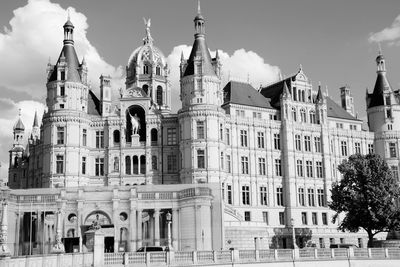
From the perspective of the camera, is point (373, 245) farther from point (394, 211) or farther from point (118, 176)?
point (118, 176)

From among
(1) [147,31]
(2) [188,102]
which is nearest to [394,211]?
(2) [188,102]

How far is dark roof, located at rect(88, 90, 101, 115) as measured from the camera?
266 feet

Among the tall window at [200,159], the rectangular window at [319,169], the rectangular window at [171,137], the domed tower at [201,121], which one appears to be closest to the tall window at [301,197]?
the rectangular window at [319,169]

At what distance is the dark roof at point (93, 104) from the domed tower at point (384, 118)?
4311cm

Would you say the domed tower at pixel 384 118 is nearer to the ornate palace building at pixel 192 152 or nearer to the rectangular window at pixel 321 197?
the ornate palace building at pixel 192 152

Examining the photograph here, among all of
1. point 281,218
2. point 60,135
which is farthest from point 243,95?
point 60,135

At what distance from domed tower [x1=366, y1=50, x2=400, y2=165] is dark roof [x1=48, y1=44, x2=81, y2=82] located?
153 feet

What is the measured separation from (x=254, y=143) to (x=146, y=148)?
15433mm

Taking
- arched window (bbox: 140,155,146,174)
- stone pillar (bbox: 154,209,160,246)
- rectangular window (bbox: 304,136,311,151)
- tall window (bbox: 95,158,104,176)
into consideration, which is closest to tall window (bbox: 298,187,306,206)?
rectangular window (bbox: 304,136,311,151)

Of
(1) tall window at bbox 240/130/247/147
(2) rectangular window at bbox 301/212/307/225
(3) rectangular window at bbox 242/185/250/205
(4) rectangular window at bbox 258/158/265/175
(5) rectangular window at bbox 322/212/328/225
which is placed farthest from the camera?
(5) rectangular window at bbox 322/212/328/225

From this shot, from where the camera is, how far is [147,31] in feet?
315

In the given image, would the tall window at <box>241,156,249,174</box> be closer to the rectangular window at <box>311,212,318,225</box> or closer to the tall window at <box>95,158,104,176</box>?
the rectangular window at <box>311,212,318,225</box>

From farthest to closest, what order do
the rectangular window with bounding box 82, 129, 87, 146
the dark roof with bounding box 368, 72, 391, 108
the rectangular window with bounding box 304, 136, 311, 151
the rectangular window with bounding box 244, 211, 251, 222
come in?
the dark roof with bounding box 368, 72, 391, 108 < the rectangular window with bounding box 304, 136, 311, 151 < the rectangular window with bounding box 244, 211, 251, 222 < the rectangular window with bounding box 82, 129, 87, 146

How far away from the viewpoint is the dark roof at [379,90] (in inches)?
3681
